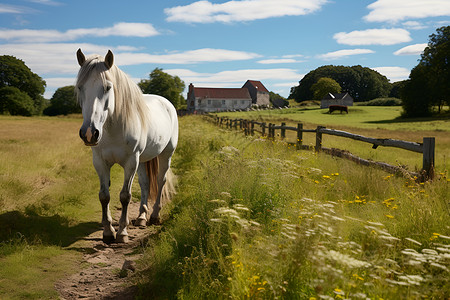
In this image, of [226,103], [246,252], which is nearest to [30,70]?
[226,103]

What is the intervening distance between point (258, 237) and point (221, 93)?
82949mm

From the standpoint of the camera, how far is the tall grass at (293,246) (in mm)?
2438

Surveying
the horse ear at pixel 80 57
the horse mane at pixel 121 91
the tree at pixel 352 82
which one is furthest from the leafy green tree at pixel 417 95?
the tree at pixel 352 82

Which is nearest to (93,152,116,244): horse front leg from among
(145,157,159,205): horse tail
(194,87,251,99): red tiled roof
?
(145,157,159,205): horse tail

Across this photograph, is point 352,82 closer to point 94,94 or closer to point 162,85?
point 162,85

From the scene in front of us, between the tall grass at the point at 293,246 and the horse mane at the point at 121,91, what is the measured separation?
56.4 inches

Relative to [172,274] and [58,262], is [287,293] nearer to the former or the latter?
[172,274]

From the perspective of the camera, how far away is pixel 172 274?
3.53 m

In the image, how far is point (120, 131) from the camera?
482 centimetres

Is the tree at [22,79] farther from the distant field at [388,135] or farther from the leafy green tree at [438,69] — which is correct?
the leafy green tree at [438,69]

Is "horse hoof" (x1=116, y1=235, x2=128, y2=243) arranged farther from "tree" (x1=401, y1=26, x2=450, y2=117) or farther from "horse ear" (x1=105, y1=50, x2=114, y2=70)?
"tree" (x1=401, y1=26, x2=450, y2=117)

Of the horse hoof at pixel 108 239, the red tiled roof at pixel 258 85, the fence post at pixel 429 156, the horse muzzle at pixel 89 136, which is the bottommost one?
the horse hoof at pixel 108 239

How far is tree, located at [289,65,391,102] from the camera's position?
9494 cm

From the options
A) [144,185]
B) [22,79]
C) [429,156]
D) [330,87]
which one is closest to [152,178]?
[144,185]
